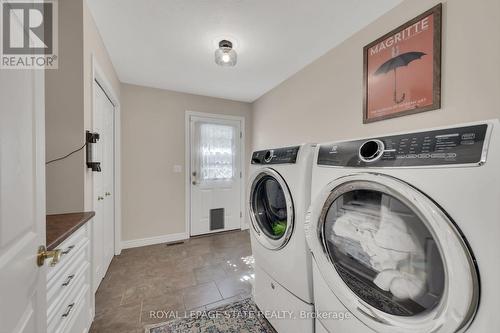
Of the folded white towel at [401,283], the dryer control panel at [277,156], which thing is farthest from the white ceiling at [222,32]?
the folded white towel at [401,283]

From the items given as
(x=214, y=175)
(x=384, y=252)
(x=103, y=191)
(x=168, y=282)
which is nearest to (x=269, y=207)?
(x=384, y=252)

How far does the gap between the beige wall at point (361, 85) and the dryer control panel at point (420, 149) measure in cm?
82

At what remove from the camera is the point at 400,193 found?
641 mm

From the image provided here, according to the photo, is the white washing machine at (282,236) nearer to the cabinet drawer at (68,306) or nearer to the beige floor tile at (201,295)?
the beige floor tile at (201,295)

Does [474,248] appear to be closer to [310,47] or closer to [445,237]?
[445,237]

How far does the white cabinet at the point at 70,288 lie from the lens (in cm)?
91

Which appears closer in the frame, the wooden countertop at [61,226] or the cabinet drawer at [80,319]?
the wooden countertop at [61,226]

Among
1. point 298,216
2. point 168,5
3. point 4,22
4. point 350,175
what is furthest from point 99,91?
point 350,175

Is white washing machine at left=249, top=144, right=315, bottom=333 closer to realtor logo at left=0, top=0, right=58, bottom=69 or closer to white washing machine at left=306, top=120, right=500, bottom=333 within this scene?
white washing machine at left=306, top=120, right=500, bottom=333

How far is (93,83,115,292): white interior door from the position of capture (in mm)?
1784

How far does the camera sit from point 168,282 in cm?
201

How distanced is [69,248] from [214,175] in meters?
2.33

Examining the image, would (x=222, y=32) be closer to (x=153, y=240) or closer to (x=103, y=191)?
(x=103, y=191)

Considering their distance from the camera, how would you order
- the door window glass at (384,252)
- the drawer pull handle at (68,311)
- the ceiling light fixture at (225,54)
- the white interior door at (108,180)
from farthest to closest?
the white interior door at (108,180)
the ceiling light fixture at (225,54)
the drawer pull handle at (68,311)
the door window glass at (384,252)
